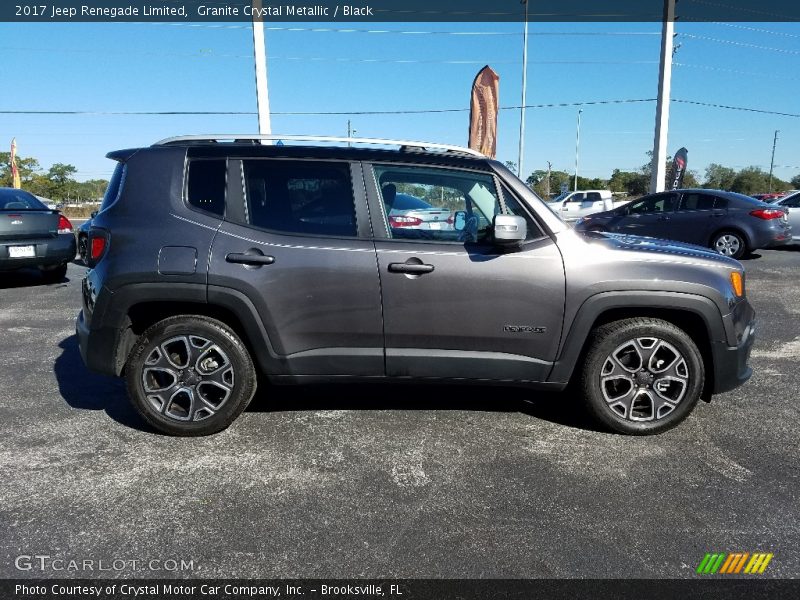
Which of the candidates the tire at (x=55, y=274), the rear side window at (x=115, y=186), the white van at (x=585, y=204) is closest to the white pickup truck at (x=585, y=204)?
the white van at (x=585, y=204)

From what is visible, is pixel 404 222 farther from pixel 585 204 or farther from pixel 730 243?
pixel 585 204

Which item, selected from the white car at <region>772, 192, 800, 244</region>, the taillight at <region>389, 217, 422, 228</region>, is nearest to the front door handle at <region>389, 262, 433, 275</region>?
the taillight at <region>389, 217, 422, 228</region>

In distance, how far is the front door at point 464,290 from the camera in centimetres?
330

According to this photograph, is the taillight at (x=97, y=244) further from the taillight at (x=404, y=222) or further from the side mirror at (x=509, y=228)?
the side mirror at (x=509, y=228)

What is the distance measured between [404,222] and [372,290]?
1.59 ft

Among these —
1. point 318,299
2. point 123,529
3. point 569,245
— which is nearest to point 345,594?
point 123,529

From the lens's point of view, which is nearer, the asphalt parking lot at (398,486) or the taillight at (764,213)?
the asphalt parking lot at (398,486)

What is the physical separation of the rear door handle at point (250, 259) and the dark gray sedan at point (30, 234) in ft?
21.3

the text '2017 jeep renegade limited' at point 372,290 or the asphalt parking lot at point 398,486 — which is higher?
the text '2017 jeep renegade limited' at point 372,290

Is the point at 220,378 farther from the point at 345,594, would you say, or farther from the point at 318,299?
the point at 345,594

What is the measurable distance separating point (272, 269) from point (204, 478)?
1.24 m

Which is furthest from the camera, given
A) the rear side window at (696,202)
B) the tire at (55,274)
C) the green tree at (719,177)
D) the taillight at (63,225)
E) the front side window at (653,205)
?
the green tree at (719,177)

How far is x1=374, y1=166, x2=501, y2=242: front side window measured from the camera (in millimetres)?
3424

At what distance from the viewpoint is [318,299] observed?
333cm
